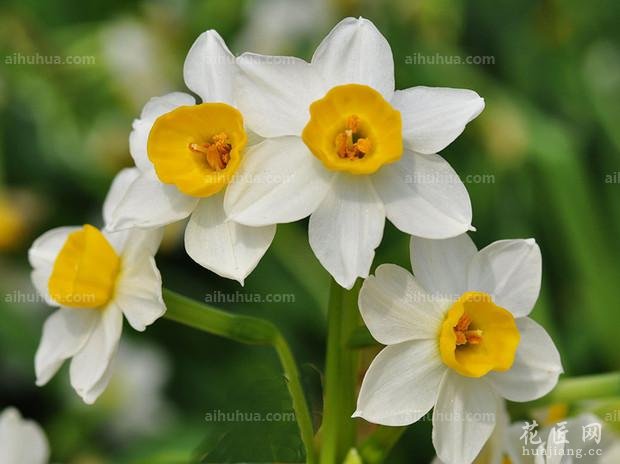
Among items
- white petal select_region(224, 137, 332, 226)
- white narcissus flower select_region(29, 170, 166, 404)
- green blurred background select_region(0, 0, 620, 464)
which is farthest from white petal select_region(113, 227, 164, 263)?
green blurred background select_region(0, 0, 620, 464)

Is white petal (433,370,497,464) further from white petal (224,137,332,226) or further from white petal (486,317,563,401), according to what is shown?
white petal (224,137,332,226)

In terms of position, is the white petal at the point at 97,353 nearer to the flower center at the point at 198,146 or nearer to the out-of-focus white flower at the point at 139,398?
the flower center at the point at 198,146

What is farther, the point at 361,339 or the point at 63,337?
the point at 63,337

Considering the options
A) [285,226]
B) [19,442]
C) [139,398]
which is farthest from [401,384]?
[139,398]

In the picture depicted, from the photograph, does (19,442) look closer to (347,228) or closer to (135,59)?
(347,228)

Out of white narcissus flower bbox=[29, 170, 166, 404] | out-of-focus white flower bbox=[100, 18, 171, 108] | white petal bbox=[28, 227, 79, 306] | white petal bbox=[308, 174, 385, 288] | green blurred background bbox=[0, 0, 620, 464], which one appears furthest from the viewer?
out-of-focus white flower bbox=[100, 18, 171, 108]

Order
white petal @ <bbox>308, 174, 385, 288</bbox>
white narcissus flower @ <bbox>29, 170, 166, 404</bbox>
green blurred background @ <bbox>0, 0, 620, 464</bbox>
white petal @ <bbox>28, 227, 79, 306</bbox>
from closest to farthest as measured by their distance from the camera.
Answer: white petal @ <bbox>308, 174, 385, 288</bbox> < white narcissus flower @ <bbox>29, 170, 166, 404</bbox> < white petal @ <bbox>28, 227, 79, 306</bbox> < green blurred background @ <bbox>0, 0, 620, 464</bbox>
